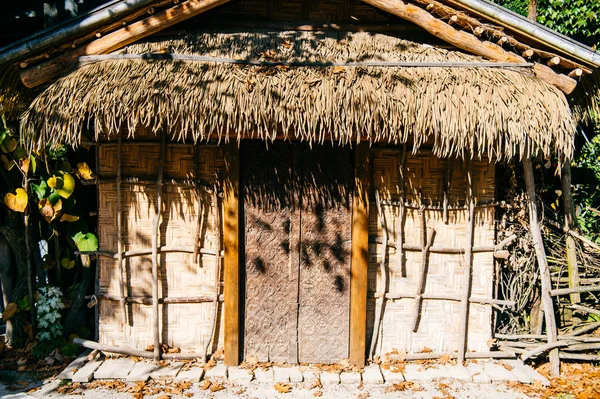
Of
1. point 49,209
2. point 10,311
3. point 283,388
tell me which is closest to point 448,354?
point 283,388

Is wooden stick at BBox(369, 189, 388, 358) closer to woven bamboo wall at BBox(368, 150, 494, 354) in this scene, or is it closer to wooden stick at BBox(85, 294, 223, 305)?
woven bamboo wall at BBox(368, 150, 494, 354)

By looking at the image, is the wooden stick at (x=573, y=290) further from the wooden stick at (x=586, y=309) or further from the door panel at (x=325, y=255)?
the door panel at (x=325, y=255)

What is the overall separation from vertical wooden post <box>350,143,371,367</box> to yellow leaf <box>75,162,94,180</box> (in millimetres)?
2515

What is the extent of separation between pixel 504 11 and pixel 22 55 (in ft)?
13.8

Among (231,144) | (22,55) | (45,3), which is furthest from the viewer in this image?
(45,3)

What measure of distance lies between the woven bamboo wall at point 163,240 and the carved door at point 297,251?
0.40m

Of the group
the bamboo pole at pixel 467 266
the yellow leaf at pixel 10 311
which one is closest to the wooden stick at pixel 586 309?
the bamboo pole at pixel 467 266

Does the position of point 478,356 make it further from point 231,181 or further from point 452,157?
point 231,181

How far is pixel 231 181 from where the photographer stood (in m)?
4.77

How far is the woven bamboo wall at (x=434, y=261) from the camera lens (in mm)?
4977

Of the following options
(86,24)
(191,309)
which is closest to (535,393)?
(191,309)

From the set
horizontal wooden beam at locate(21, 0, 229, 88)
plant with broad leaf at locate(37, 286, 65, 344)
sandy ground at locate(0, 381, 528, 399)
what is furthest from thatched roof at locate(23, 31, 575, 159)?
sandy ground at locate(0, 381, 528, 399)

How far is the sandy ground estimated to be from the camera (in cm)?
441

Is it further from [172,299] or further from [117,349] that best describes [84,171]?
[117,349]
